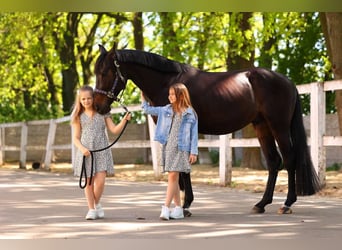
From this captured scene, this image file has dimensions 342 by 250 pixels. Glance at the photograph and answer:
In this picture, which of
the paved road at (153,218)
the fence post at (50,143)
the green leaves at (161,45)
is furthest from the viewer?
the fence post at (50,143)

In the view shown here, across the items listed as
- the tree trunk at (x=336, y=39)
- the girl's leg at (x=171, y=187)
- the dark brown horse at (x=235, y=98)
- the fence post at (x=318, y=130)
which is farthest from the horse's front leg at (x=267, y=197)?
the tree trunk at (x=336, y=39)

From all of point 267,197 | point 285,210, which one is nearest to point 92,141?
point 267,197

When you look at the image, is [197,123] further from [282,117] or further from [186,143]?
[282,117]

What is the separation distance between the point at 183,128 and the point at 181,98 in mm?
304

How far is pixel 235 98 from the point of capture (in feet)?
27.3

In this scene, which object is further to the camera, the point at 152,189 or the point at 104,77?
the point at 152,189

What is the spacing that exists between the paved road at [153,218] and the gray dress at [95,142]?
1.70 feet

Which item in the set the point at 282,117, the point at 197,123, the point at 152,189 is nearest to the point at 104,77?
the point at 197,123

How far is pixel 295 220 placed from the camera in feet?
24.1

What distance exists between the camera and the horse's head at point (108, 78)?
25.4ft

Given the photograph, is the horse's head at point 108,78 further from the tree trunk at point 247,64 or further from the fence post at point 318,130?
the tree trunk at point 247,64

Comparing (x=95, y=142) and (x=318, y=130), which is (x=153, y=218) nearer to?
(x=95, y=142)

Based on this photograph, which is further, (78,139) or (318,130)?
(318,130)

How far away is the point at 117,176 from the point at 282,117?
27.3 ft
